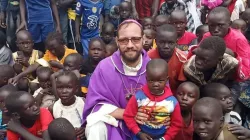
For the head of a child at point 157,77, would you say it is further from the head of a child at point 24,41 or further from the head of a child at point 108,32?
the head of a child at point 108,32

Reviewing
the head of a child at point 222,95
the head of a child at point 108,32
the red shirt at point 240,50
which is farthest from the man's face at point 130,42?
the head of a child at point 108,32

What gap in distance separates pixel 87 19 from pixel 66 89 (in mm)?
2673

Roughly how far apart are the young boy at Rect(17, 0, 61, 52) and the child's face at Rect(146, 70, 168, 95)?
127 inches

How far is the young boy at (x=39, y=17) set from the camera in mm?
6176

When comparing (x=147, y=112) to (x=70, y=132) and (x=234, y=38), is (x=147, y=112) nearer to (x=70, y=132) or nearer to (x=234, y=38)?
(x=70, y=132)

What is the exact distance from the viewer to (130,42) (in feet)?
12.0

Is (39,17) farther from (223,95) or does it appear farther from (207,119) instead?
(207,119)

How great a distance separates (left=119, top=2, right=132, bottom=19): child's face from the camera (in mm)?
6484

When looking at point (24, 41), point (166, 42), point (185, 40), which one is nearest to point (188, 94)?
point (166, 42)

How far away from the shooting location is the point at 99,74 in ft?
12.5

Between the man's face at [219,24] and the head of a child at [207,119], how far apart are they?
3.94 feet

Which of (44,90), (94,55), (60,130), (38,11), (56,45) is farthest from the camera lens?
(38,11)

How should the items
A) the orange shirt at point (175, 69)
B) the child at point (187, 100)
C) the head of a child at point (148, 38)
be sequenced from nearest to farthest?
1. the child at point (187, 100)
2. the orange shirt at point (175, 69)
3. the head of a child at point (148, 38)

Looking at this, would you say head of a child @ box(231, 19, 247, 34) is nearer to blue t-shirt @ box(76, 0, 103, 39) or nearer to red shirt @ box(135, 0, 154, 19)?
red shirt @ box(135, 0, 154, 19)
